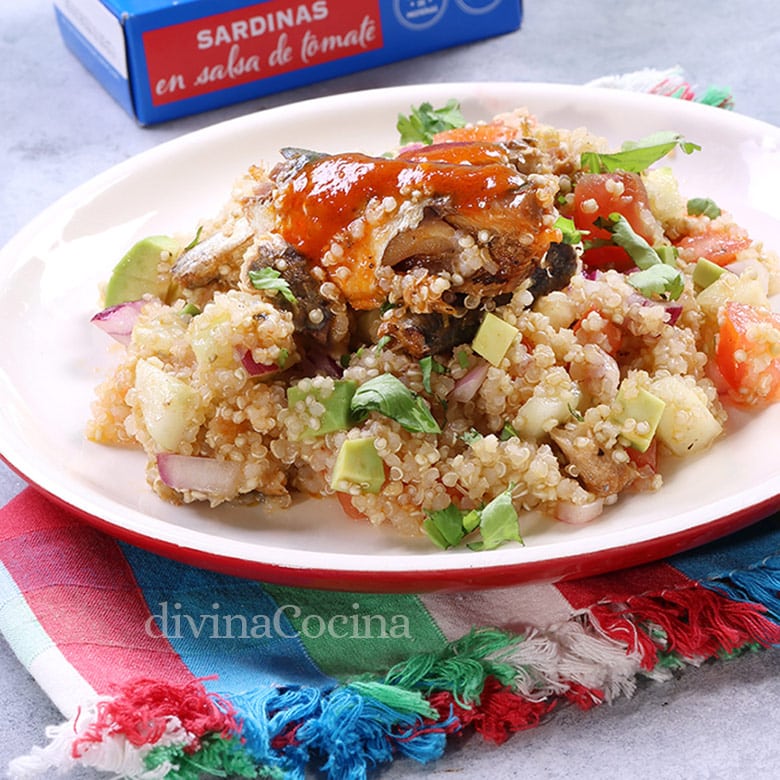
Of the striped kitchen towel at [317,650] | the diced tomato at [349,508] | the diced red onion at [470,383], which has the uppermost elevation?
the diced red onion at [470,383]

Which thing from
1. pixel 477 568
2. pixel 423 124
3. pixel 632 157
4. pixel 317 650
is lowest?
pixel 317 650

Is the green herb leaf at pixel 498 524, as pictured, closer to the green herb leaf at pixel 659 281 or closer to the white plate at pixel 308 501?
the white plate at pixel 308 501

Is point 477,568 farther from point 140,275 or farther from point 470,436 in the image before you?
point 140,275

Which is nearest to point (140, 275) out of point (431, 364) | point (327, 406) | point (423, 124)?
point (327, 406)

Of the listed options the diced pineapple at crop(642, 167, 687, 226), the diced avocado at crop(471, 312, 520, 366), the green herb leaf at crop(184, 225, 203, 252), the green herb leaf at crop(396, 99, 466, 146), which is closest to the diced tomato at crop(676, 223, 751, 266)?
the diced pineapple at crop(642, 167, 687, 226)

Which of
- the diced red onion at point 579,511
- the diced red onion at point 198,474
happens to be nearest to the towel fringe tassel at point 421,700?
the diced red onion at point 579,511

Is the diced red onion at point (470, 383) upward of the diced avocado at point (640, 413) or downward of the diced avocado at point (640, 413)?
upward

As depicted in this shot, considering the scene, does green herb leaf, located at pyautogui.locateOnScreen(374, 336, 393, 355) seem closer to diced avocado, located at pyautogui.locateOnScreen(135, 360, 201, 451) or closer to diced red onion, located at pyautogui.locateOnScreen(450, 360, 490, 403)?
diced red onion, located at pyautogui.locateOnScreen(450, 360, 490, 403)
